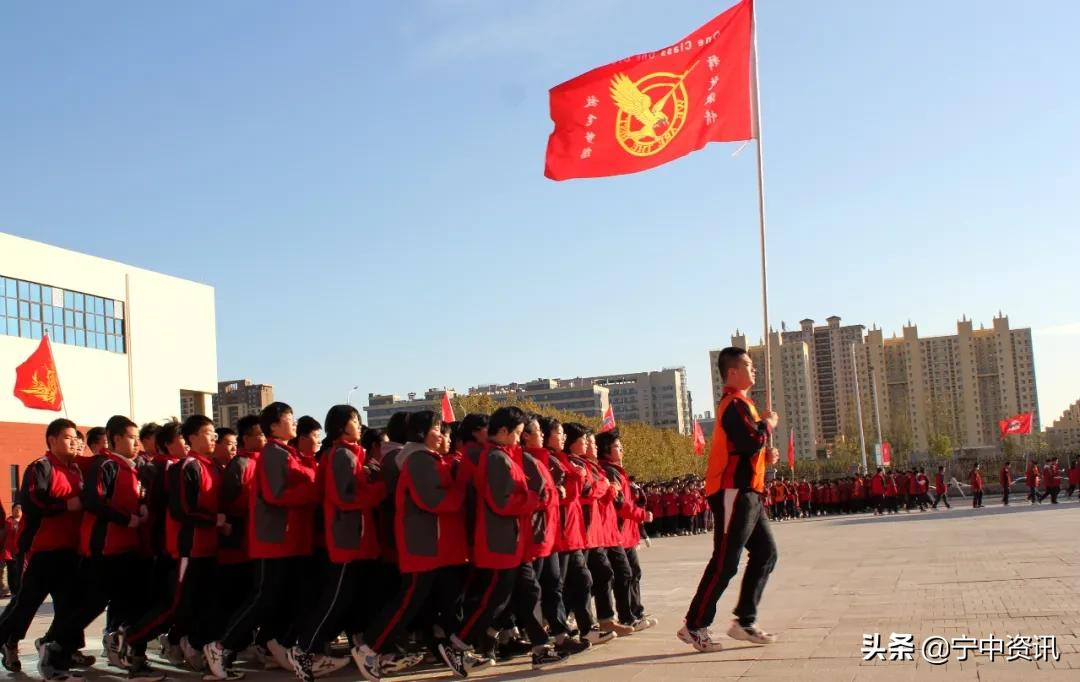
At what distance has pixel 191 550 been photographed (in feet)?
27.3

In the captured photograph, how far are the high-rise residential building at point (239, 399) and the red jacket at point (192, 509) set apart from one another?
135346mm

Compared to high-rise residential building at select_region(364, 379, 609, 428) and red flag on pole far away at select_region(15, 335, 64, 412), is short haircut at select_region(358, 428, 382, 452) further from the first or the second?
high-rise residential building at select_region(364, 379, 609, 428)

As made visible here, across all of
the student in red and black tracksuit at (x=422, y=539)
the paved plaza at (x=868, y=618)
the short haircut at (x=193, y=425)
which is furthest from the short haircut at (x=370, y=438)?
the paved plaza at (x=868, y=618)

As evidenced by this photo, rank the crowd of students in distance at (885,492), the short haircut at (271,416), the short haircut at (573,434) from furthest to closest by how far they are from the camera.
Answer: the crowd of students in distance at (885,492) < the short haircut at (573,434) < the short haircut at (271,416)

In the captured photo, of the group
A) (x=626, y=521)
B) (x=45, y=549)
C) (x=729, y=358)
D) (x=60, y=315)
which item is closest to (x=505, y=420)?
(x=729, y=358)

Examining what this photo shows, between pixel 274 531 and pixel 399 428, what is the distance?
115 centimetres

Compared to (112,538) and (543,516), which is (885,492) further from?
(112,538)

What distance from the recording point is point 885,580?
38.7 feet

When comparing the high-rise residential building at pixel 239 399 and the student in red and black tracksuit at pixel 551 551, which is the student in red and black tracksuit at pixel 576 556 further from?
the high-rise residential building at pixel 239 399

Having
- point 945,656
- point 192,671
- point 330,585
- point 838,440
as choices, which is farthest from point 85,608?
point 838,440

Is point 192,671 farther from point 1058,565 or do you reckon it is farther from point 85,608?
point 1058,565

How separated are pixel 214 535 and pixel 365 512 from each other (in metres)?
1.41

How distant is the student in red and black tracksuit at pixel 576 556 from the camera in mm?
8227

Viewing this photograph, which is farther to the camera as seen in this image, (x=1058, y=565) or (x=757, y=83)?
(x=1058, y=565)
